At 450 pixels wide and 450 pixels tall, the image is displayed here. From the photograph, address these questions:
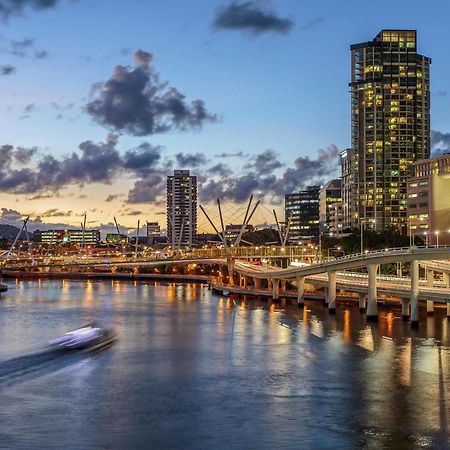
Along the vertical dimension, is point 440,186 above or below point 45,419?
above

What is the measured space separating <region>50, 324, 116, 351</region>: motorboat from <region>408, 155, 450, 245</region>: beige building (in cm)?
5842

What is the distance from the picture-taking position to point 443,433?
68.7 ft

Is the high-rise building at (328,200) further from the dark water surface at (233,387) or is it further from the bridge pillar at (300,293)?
the dark water surface at (233,387)

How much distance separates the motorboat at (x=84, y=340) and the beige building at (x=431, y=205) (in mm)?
58419

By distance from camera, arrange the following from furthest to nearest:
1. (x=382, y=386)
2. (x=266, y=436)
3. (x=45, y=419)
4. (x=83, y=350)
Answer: (x=83, y=350)
(x=382, y=386)
(x=45, y=419)
(x=266, y=436)

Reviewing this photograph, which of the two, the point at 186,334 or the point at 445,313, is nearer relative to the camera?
the point at 186,334

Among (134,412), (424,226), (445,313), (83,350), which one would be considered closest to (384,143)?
(424,226)

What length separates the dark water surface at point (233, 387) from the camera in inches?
819

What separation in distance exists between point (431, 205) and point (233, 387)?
253 feet

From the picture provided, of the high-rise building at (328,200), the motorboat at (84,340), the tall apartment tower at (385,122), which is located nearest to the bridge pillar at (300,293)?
the motorboat at (84,340)

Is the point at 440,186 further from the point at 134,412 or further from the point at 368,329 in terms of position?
the point at 134,412

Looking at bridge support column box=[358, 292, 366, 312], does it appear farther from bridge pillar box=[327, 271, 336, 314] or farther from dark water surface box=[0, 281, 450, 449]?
dark water surface box=[0, 281, 450, 449]

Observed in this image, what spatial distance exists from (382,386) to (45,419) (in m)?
12.0

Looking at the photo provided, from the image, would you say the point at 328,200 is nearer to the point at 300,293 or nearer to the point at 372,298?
the point at 300,293
